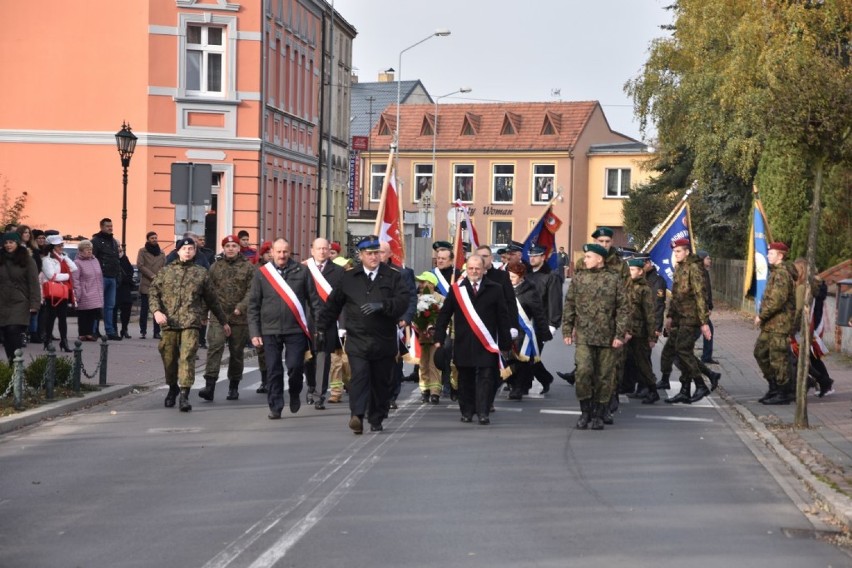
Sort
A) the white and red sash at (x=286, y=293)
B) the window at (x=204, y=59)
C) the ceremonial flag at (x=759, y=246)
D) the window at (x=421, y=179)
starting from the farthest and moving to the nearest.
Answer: the window at (x=421, y=179)
the window at (x=204, y=59)
the ceremonial flag at (x=759, y=246)
the white and red sash at (x=286, y=293)

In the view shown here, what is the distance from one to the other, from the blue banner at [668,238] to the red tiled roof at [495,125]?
6728 cm

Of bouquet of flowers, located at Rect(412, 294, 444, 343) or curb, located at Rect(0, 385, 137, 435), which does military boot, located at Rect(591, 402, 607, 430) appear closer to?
bouquet of flowers, located at Rect(412, 294, 444, 343)

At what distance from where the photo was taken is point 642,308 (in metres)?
16.6

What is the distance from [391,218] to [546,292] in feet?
8.60

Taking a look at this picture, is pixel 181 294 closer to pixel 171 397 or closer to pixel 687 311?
pixel 171 397

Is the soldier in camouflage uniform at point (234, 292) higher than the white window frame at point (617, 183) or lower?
lower

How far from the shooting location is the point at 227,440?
12.6m

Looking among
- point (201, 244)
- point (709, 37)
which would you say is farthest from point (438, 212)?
point (201, 244)

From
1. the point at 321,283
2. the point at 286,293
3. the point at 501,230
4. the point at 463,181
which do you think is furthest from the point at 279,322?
the point at 463,181

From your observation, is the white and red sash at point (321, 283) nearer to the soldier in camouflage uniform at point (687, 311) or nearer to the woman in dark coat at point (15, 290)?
the woman in dark coat at point (15, 290)

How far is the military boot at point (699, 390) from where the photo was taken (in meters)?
16.5

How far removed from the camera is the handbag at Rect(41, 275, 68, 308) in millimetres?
21469

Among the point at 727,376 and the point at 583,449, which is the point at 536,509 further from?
the point at 727,376

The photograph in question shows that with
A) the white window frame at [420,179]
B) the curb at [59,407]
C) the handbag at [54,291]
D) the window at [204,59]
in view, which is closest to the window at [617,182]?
the white window frame at [420,179]
